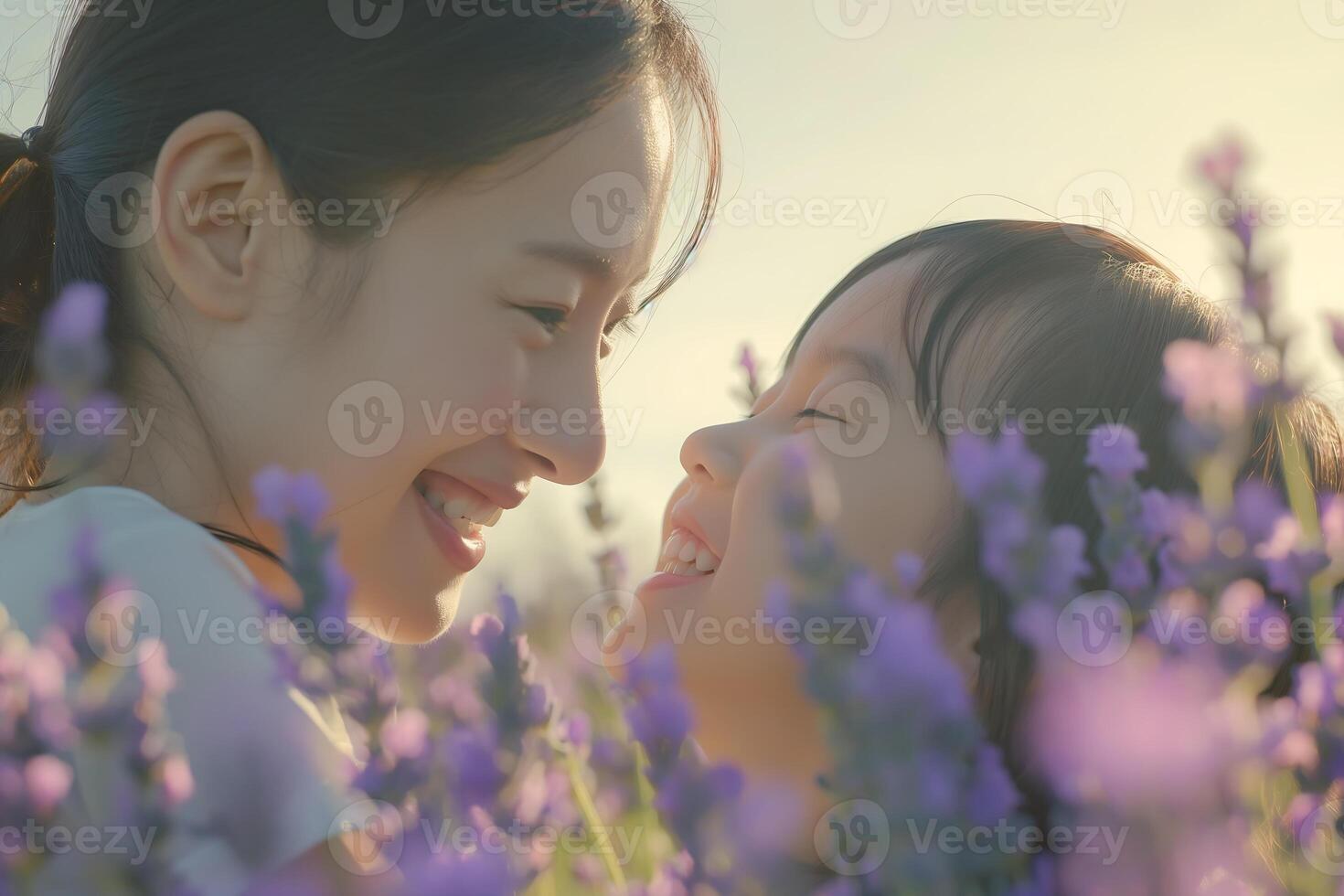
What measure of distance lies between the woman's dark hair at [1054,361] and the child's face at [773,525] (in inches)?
1.8

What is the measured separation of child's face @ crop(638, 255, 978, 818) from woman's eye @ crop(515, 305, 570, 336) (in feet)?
0.93

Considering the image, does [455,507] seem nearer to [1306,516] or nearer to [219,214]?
[219,214]

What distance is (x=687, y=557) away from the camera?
1.77m

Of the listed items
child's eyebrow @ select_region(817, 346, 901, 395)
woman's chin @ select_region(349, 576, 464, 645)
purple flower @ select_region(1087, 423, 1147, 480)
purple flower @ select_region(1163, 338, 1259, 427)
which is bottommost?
woman's chin @ select_region(349, 576, 464, 645)

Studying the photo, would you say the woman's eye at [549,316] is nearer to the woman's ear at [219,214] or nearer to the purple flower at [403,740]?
the woman's ear at [219,214]

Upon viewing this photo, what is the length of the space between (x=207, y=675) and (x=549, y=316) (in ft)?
2.74

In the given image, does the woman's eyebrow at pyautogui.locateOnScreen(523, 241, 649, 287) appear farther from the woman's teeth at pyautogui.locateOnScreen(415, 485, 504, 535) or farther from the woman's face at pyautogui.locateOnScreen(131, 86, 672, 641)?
the woman's teeth at pyautogui.locateOnScreen(415, 485, 504, 535)

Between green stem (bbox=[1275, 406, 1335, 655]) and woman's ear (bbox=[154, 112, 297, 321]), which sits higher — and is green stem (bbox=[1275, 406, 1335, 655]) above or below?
below

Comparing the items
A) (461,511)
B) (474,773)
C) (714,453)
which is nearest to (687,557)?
(714,453)

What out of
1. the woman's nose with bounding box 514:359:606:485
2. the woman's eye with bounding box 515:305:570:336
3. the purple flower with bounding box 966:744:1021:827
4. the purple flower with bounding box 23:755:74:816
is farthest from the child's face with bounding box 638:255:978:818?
the purple flower with bounding box 23:755:74:816

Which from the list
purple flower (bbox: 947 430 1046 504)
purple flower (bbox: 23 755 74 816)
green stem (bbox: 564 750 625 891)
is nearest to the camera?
purple flower (bbox: 23 755 74 816)

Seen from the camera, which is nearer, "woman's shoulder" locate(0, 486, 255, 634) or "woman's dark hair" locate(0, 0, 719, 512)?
"woman's shoulder" locate(0, 486, 255, 634)

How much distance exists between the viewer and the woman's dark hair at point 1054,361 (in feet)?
4.82

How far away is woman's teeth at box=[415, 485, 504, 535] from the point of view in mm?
1849
